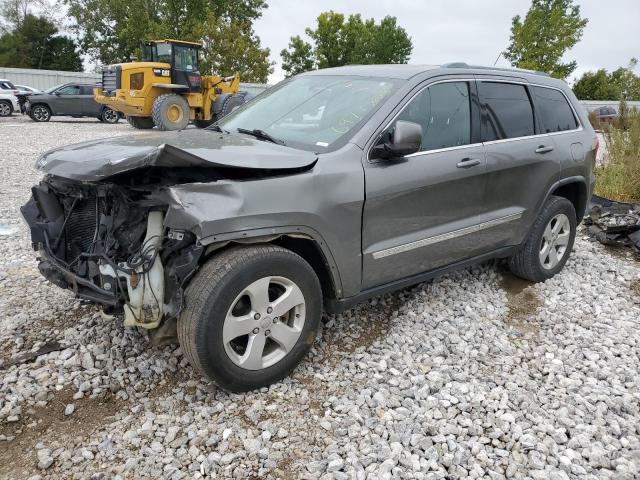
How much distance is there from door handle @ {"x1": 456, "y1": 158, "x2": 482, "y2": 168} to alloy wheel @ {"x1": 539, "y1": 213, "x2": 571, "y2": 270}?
51.1 inches

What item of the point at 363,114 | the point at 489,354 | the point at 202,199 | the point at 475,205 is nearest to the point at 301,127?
the point at 363,114

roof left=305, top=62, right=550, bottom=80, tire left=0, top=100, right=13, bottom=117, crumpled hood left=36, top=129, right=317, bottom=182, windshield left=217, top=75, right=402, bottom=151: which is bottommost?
crumpled hood left=36, top=129, right=317, bottom=182

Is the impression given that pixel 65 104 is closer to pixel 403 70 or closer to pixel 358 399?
pixel 403 70

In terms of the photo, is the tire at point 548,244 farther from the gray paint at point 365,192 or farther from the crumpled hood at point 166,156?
the crumpled hood at point 166,156

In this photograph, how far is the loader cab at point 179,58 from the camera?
15.6m

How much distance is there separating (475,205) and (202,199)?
212 centimetres

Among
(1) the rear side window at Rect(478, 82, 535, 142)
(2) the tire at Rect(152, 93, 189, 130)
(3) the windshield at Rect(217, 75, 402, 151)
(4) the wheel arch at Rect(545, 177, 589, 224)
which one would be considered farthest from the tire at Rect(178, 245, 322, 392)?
(2) the tire at Rect(152, 93, 189, 130)

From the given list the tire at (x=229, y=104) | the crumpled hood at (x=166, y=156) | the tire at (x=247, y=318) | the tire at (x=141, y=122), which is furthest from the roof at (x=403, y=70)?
the tire at (x=141, y=122)

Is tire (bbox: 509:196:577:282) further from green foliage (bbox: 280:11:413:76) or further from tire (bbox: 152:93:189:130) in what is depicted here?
green foliage (bbox: 280:11:413:76)

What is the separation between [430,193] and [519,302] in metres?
1.58

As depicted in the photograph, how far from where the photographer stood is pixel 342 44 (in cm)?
4916

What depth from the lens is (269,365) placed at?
2.99 metres

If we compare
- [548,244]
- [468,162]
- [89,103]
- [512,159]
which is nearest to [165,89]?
[89,103]

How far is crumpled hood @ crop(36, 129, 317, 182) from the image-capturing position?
2.53 metres
